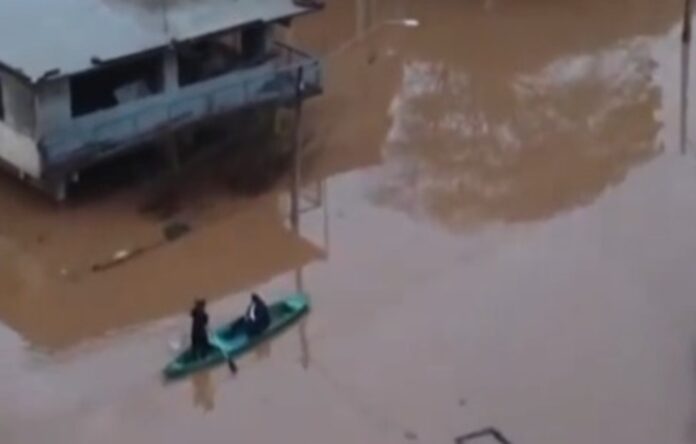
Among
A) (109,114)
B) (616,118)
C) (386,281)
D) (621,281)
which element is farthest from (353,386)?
(616,118)

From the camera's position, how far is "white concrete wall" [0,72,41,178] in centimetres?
1422

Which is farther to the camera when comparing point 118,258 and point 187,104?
point 187,104

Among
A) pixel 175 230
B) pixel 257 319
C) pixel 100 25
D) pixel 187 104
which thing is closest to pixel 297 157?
pixel 187 104

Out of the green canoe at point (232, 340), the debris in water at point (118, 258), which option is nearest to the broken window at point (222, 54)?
the debris in water at point (118, 258)

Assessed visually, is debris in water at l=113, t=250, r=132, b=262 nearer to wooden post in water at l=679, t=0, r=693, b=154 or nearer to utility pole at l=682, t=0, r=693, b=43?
wooden post in water at l=679, t=0, r=693, b=154

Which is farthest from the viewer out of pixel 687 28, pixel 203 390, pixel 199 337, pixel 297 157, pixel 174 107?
pixel 687 28

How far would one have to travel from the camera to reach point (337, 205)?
48.2ft

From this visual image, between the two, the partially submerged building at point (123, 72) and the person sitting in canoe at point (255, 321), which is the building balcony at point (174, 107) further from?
the person sitting in canoe at point (255, 321)

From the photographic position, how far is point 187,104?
14812 millimetres

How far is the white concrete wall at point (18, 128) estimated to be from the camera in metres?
14.2

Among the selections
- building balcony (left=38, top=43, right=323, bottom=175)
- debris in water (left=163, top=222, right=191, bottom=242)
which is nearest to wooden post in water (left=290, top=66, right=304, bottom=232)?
building balcony (left=38, top=43, right=323, bottom=175)

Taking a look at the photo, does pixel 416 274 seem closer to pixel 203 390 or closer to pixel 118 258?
pixel 203 390

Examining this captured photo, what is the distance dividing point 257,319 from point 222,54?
12.5ft

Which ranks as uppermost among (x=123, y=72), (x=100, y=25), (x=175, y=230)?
(x=100, y=25)
